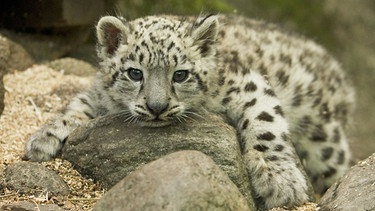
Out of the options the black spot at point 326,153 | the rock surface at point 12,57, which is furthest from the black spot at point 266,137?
the rock surface at point 12,57

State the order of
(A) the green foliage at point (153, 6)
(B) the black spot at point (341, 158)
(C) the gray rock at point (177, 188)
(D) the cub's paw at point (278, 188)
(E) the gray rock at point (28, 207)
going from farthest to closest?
1. (A) the green foliage at point (153, 6)
2. (B) the black spot at point (341, 158)
3. (D) the cub's paw at point (278, 188)
4. (E) the gray rock at point (28, 207)
5. (C) the gray rock at point (177, 188)

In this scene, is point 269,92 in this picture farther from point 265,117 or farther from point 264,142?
point 264,142

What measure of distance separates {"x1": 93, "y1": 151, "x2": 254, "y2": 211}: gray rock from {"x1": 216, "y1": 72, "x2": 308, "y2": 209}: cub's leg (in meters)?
1.01

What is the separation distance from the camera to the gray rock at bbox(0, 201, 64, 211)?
16.8 ft

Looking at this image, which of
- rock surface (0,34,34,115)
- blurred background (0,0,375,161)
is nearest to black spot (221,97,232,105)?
rock surface (0,34,34,115)

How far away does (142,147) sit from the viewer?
19.0 ft

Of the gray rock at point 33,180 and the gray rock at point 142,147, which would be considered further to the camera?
the gray rock at point 142,147

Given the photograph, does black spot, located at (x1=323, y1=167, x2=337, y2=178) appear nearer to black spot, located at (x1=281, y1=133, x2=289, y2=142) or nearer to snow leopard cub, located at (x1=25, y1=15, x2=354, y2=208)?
snow leopard cub, located at (x1=25, y1=15, x2=354, y2=208)

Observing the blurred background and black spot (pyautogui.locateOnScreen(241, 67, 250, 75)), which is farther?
the blurred background

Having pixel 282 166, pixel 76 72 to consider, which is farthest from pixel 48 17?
pixel 282 166

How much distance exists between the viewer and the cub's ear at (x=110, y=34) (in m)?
6.11

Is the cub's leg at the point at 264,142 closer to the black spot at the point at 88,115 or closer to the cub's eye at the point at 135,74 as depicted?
the cub's eye at the point at 135,74

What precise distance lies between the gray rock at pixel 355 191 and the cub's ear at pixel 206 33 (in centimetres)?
161

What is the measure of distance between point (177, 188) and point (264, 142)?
1753mm
